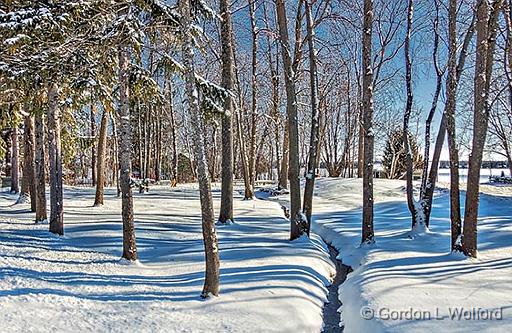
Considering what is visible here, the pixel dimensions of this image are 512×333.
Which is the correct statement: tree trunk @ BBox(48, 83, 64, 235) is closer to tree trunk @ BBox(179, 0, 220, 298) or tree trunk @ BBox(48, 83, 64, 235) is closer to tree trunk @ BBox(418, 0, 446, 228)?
tree trunk @ BBox(179, 0, 220, 298)

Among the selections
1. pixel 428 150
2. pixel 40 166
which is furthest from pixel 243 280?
pixel 428 150

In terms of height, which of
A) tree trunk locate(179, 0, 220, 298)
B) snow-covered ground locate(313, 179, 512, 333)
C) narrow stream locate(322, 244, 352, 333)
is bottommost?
narrow stream locate(322, 244, 352, 333)

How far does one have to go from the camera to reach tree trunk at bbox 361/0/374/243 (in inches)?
Answer: 359

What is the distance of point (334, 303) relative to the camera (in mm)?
6164

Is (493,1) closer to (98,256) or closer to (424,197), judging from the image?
(424,197)

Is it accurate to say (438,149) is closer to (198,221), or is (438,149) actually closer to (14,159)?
(198,221)

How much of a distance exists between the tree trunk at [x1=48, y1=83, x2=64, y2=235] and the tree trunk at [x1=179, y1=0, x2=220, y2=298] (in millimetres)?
4331

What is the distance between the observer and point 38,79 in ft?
25.0

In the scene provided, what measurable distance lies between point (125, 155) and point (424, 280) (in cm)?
512

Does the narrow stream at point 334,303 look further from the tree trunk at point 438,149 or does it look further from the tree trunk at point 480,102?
the tree trunk at point 438,149

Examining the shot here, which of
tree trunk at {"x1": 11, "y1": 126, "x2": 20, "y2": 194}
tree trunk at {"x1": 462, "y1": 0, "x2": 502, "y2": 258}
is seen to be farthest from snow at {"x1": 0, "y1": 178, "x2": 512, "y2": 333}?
tree trunk at {"x1": 11, "y1": 126, "x2": 20, "y2": 194}

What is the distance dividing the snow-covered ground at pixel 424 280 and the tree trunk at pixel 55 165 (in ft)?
19.2

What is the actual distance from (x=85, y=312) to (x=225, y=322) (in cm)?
156

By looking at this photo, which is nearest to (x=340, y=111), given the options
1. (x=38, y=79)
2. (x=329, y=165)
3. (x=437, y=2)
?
(x=329, y=165)
